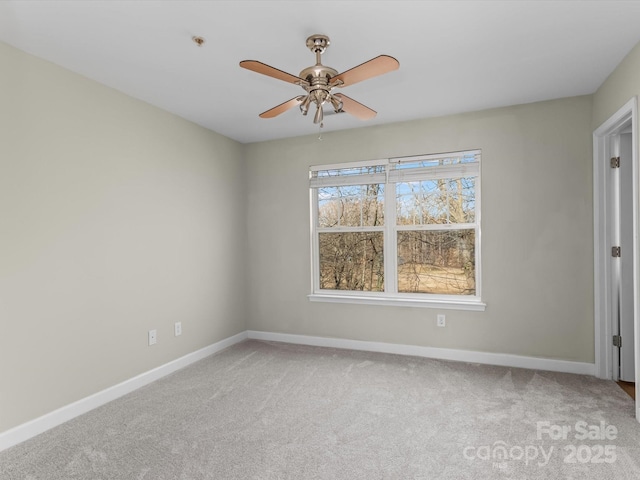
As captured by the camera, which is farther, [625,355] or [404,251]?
[404,251]

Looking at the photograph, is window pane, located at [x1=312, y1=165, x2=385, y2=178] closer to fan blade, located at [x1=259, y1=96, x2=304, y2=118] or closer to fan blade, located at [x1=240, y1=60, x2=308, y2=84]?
fan blade, located at [x1=259, y1=96, x2=304, y2=118]

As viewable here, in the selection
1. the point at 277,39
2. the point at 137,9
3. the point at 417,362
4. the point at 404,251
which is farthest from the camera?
the point at 404,251

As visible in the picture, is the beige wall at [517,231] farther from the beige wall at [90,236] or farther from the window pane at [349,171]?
the beige wall at [90,236]

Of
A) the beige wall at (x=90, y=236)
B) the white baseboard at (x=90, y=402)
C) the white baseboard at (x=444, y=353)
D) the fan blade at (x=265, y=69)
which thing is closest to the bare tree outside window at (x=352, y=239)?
the white baseboard at (x=444, y=353)

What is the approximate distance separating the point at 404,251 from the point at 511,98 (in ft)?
5.78

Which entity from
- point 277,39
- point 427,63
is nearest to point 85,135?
point 277,39

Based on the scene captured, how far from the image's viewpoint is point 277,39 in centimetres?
229

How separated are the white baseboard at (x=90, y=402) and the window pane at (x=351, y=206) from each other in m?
1.98

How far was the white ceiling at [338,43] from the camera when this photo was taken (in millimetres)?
1995

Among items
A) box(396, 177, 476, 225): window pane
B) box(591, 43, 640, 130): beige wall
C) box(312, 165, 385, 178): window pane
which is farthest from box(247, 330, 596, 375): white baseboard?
box(591, 43, 640, 130): beige wall

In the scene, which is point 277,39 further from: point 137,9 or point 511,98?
point 511,98

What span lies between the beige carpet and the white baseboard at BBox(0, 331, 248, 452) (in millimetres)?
71

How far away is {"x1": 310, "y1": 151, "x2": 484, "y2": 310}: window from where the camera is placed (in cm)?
380

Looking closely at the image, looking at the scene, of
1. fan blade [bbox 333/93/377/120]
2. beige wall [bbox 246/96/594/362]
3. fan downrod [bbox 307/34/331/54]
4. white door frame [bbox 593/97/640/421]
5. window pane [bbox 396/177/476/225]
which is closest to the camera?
fan downrod [bbox 307/34/331/54]
